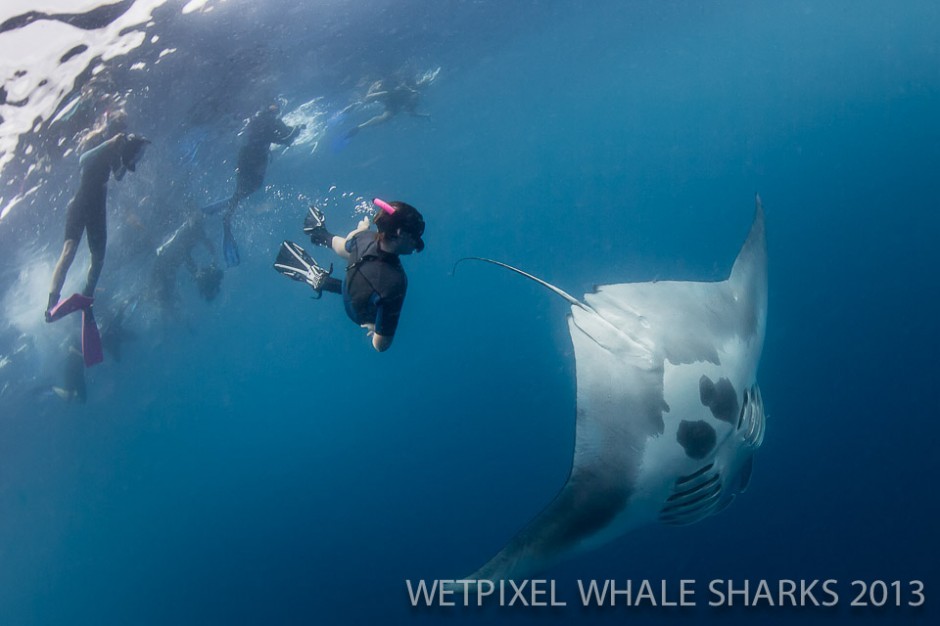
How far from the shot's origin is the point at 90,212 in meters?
11.5

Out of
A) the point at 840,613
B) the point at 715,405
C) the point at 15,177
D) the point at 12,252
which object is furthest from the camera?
the point at 12,252

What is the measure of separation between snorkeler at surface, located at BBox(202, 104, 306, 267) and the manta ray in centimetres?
1280

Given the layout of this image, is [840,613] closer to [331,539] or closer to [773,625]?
[773,625]

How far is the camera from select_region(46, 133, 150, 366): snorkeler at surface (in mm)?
9758

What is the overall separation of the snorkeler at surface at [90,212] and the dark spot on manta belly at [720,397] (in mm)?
10178

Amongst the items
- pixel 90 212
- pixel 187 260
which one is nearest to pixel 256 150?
pixel 187 260

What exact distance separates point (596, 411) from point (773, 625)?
254 inches

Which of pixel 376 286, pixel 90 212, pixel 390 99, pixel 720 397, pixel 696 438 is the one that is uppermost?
pixel 376 286

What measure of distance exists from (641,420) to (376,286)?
2.25m

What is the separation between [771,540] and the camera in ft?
28.5

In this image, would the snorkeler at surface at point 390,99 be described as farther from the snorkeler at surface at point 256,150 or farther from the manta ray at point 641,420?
the manta ray at point 641,420

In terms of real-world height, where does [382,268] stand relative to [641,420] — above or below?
above

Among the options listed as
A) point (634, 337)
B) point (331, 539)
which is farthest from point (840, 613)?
point (331, 539)

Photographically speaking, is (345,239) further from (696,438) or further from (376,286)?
(696,438)
